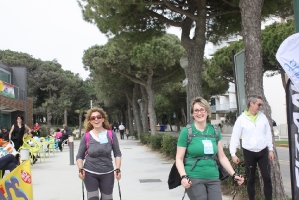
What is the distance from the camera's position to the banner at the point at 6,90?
25578 millimetres

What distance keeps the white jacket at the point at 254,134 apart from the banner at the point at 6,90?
73.6ft

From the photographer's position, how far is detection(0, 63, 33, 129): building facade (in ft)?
87.2

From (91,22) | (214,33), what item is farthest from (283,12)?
(91,22)

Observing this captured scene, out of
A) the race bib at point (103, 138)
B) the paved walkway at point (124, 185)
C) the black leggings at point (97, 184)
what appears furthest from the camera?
the paved walkway at point (124, 185)

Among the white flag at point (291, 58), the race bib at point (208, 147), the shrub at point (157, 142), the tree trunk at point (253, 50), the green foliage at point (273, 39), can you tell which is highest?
the green foliage at point (273, 39)

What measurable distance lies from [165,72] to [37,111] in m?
43.6

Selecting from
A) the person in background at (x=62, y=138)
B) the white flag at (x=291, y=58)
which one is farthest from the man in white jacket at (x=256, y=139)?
the person in background at (x=62, y=138)

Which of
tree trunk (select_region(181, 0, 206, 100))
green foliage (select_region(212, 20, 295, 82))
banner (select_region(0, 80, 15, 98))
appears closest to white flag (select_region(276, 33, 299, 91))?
tree trunk (select_region(181, 0, 206, 100))

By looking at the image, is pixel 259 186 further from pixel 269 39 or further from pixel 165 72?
pixel 269 39

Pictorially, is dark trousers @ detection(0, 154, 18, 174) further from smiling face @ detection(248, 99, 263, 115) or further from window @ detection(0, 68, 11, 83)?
window @ detection(0, 68, 11, 83)

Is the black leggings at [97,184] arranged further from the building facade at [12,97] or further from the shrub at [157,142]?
the building facade at [12,97]

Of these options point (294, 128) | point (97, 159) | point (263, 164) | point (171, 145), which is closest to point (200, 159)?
point (294, 128)

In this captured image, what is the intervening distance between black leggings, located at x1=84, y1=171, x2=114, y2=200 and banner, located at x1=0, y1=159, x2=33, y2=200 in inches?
35.0

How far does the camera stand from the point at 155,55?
2191 centimetres
